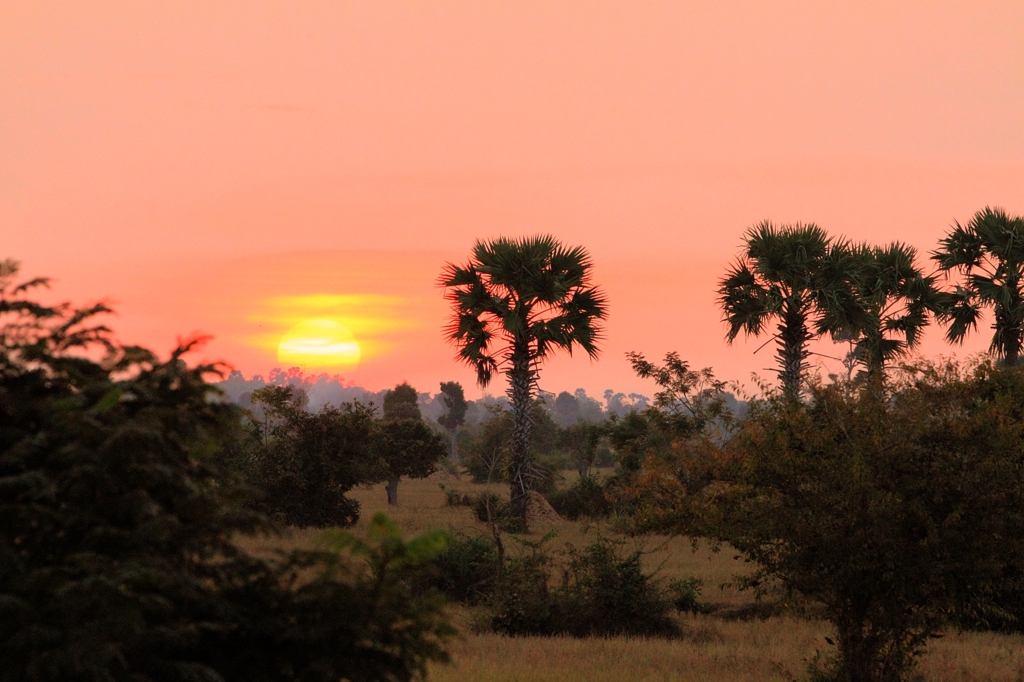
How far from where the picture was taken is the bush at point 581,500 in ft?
147

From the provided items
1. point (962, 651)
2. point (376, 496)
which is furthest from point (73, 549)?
point (376, 496)

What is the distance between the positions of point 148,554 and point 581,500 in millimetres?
40896

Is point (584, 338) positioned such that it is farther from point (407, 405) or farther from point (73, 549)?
point (407, 405)

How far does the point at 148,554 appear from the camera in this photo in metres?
5.49

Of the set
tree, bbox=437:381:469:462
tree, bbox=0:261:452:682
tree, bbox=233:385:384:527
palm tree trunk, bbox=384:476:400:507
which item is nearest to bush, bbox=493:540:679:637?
tree, bbox=0:261:452:682

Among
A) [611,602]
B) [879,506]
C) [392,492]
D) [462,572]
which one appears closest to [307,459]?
[462,572]

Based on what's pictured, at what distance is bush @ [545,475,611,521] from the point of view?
44.7 metres

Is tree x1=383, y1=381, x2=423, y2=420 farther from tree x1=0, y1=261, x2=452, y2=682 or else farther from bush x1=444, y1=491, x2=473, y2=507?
tree x1=0, y1=261, x2=452, y2=682

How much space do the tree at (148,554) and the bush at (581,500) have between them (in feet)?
126

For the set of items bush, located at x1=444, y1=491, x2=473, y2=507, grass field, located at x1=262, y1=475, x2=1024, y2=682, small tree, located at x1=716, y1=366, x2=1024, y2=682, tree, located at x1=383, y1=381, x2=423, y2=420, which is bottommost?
grass field, located at x1=262, y1=475, x2=1024, y2=682

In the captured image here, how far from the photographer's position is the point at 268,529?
6141 millimetres

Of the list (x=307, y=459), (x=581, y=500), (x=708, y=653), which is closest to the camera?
(x=708, y=653)

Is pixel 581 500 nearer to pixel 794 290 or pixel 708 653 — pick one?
pixel 794 290

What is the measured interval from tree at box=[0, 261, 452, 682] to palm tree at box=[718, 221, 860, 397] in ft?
106
